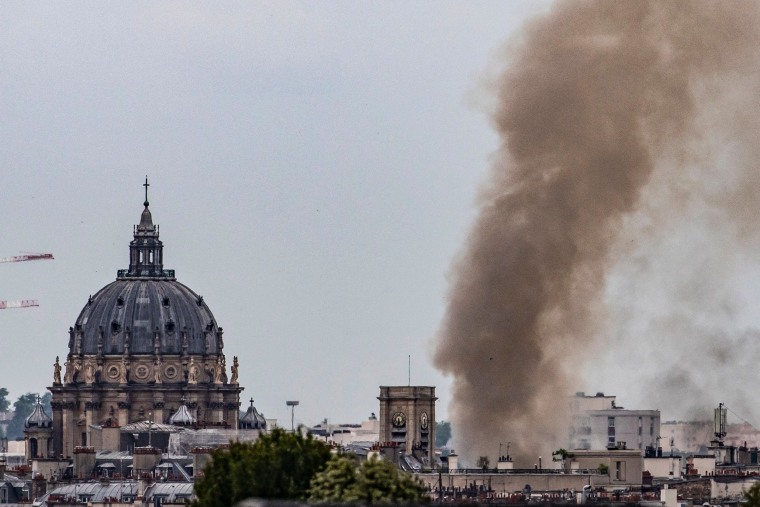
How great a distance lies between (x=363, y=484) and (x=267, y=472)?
1216cm

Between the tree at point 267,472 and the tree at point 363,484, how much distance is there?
3.31 m

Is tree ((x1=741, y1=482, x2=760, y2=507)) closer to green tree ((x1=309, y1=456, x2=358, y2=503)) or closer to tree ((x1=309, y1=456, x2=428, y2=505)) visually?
tree ((x1=309, y1=456, x2=428, y2=505))

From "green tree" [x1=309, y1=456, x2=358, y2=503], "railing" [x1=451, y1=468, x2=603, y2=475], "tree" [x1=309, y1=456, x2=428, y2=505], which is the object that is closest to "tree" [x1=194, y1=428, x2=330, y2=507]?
"green tree" [x1=309, y1=456, x2=358, y2=503]

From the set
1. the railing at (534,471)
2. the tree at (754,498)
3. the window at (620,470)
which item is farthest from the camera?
the window at (620,470)

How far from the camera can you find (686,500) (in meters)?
162

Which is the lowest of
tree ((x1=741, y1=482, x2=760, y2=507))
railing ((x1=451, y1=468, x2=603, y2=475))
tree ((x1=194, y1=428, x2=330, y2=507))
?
tree ((x1=741, y1=482, x2=760, y2=507))

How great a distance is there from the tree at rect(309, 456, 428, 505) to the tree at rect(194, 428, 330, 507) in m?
3.31

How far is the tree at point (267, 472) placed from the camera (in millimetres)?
114688

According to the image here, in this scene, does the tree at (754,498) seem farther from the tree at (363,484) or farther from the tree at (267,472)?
the tree at (267,472)

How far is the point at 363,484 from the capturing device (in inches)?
4109

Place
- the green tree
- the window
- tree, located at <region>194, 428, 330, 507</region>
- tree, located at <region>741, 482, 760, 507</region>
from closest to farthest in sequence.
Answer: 1. the green tree
2. tree, located at <region>741, 482, 760, 507</region>
3. tree, located at <region>194, 428, 330, 507</region>
4. the window

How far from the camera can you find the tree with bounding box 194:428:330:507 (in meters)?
115

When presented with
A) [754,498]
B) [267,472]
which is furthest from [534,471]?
[754,498]

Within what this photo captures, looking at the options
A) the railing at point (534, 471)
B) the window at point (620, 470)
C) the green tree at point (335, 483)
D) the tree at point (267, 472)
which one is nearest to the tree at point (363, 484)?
the green tree at point (335, 483)
